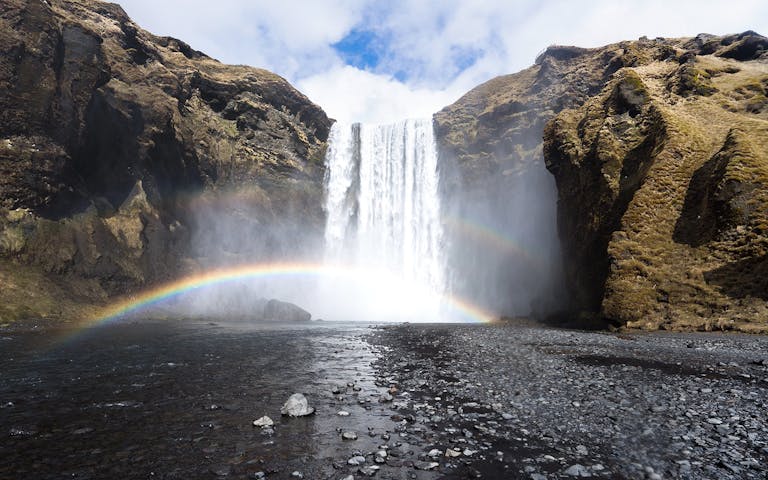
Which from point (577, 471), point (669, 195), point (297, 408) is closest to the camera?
point (577, 471)

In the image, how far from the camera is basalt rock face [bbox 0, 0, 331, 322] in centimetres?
3850

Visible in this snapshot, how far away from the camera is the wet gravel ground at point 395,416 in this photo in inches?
236

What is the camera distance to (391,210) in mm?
62000

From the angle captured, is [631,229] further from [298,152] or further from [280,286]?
[298,152]

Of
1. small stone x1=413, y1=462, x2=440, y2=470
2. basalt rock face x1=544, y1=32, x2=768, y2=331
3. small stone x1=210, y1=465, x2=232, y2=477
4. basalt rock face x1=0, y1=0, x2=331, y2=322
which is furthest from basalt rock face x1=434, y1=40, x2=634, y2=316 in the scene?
small stone x1=210, y1=465, x2=232, y2=477

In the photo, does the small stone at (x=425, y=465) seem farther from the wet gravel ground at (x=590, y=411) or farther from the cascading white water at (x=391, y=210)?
the cascading white water at (x=391, y=210)

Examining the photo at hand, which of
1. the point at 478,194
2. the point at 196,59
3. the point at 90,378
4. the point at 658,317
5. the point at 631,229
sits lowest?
the point at 90,378

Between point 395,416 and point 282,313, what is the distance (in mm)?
37285

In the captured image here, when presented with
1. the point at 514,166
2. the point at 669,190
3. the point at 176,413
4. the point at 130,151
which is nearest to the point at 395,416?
the point at 176,413

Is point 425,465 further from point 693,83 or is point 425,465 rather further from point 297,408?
point 693,83

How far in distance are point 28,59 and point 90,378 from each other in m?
43.9

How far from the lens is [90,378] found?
1205 cm

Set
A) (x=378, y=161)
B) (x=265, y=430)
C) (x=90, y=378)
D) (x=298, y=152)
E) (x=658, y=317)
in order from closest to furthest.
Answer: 1. (x=265, y=430)
2. (x=90, y=378)
3. (x=658, y=317)
4. (x=378, y=161)
5. (x=298, y=152)

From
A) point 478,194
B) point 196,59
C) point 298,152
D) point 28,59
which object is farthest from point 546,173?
point 196,59
